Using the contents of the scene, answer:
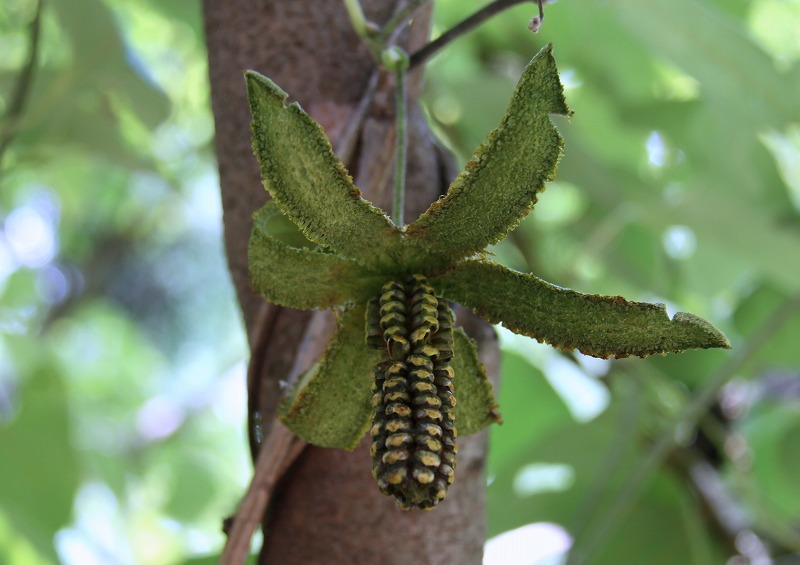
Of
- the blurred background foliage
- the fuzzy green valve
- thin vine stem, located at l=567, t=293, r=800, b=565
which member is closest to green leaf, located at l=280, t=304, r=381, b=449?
the fuzzy green valve

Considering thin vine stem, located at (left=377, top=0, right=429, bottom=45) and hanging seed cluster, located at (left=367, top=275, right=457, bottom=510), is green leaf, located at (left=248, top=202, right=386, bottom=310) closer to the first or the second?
hanging seed cluster, located at (left=367, top=275, right=457, bottom=510)

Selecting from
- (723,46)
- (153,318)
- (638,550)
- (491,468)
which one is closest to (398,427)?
(723,46)

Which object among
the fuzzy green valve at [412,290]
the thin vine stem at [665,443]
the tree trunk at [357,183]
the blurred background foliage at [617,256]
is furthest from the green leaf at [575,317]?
the thin vine stem at [665,443]

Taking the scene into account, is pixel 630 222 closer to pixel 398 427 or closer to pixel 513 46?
pixel 513 46

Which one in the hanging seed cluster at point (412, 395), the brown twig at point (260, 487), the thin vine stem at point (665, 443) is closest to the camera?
the hanging seed cluster at point (412, 395)

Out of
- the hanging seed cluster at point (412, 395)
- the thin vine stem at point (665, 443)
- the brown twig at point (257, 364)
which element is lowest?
the hanging seed cluster at point (412, 395)

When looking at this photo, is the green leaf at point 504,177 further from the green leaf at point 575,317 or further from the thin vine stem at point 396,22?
the thin vine stem at point 396,22

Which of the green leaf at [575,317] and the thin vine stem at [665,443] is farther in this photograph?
the thin vine stem at [665,443]

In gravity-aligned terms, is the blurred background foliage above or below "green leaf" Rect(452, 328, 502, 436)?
above
